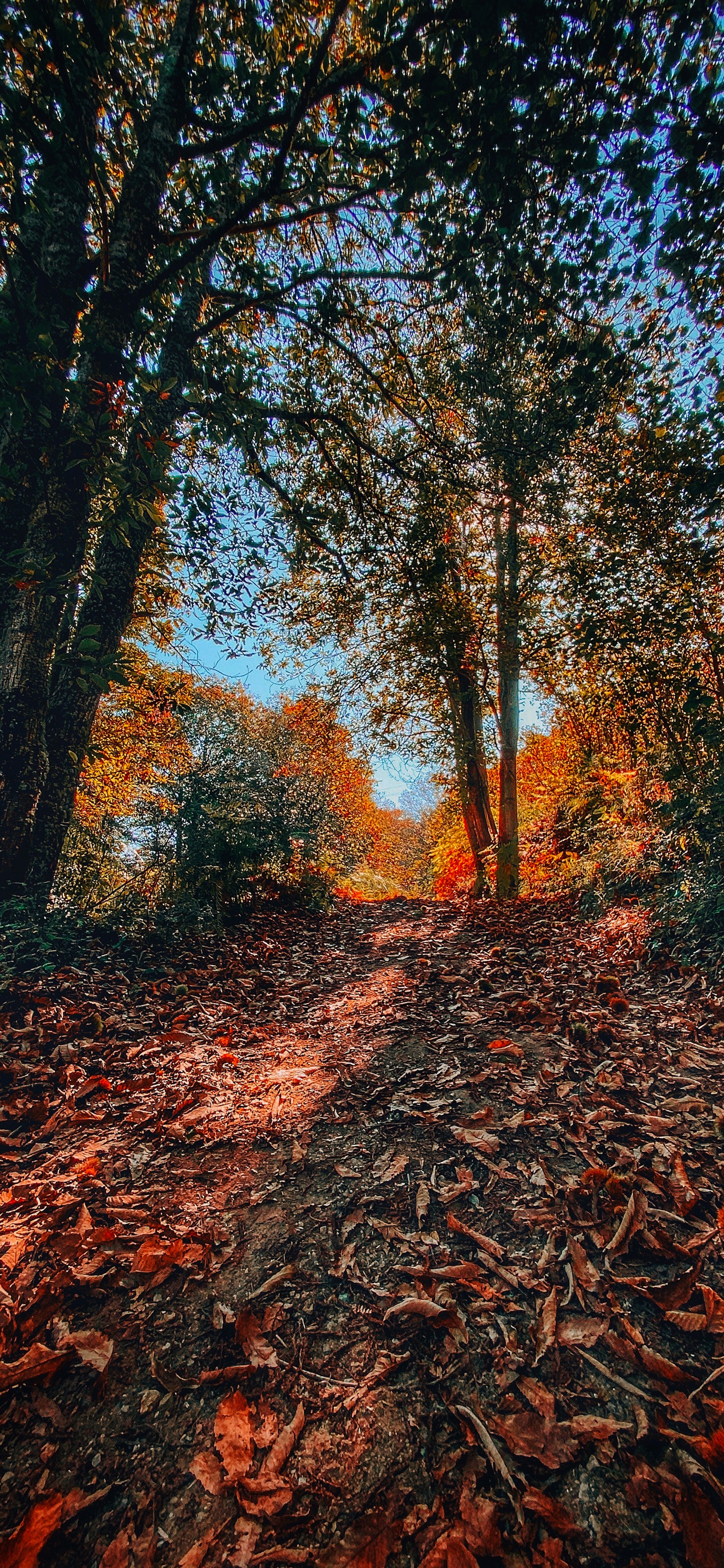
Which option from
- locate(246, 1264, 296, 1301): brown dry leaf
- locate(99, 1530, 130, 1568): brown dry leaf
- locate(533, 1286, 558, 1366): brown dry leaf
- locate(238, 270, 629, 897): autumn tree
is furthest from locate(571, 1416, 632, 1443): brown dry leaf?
locate(238, 270, 629, 897): autumn tree

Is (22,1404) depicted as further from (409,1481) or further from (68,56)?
(68,56)

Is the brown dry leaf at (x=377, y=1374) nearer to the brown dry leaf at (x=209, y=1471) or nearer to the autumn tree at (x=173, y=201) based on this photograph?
the brown dry leaf at (x=209, y=1471)

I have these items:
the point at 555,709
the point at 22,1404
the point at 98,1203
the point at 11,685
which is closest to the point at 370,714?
the point at 555,709

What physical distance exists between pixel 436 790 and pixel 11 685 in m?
9.40

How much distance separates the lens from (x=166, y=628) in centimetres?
802

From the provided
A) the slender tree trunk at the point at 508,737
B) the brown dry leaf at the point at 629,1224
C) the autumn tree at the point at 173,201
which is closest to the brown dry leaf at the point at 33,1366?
the brown dry leaf at the point at 629,1224

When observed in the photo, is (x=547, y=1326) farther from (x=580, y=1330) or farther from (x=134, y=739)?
(x=134, y=739)

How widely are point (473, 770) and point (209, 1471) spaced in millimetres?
8954

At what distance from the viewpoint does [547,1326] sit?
154cm

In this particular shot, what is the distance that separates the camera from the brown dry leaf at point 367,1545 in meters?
1.06

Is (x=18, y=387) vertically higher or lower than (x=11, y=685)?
higher

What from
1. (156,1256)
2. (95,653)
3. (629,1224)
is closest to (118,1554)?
(156,1256)

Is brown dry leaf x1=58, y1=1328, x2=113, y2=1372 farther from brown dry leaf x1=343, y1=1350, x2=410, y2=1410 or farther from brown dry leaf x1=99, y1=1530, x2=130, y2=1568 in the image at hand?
brown dry leaf x1=343, y1=1350, x2=410, y2=1410

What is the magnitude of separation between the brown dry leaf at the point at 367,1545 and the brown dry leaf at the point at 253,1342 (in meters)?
Answer: 0.43
